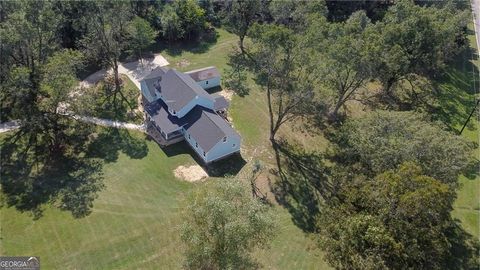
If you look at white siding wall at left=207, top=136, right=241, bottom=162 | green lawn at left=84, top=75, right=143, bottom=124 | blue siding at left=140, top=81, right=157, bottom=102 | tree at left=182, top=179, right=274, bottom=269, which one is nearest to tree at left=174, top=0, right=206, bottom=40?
green lawn at left=84, top=75, right=143, bottom=124

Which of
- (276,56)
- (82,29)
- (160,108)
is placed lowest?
(160,108)

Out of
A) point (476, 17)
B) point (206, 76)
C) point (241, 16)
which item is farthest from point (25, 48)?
point (476, 17)

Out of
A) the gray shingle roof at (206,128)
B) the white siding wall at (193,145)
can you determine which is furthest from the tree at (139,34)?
the white siding wall at (193,145)

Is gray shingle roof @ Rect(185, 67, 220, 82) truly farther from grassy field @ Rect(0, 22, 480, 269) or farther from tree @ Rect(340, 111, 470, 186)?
tree @ Rect(340, 111, 470, 186)

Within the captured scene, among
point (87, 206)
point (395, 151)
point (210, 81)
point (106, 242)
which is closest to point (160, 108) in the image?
point (210, 81)

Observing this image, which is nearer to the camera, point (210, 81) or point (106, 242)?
point (106, 242)

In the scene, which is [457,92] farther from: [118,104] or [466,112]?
[118,104]

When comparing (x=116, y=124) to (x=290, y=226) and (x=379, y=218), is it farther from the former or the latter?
(x=379, y=218)
